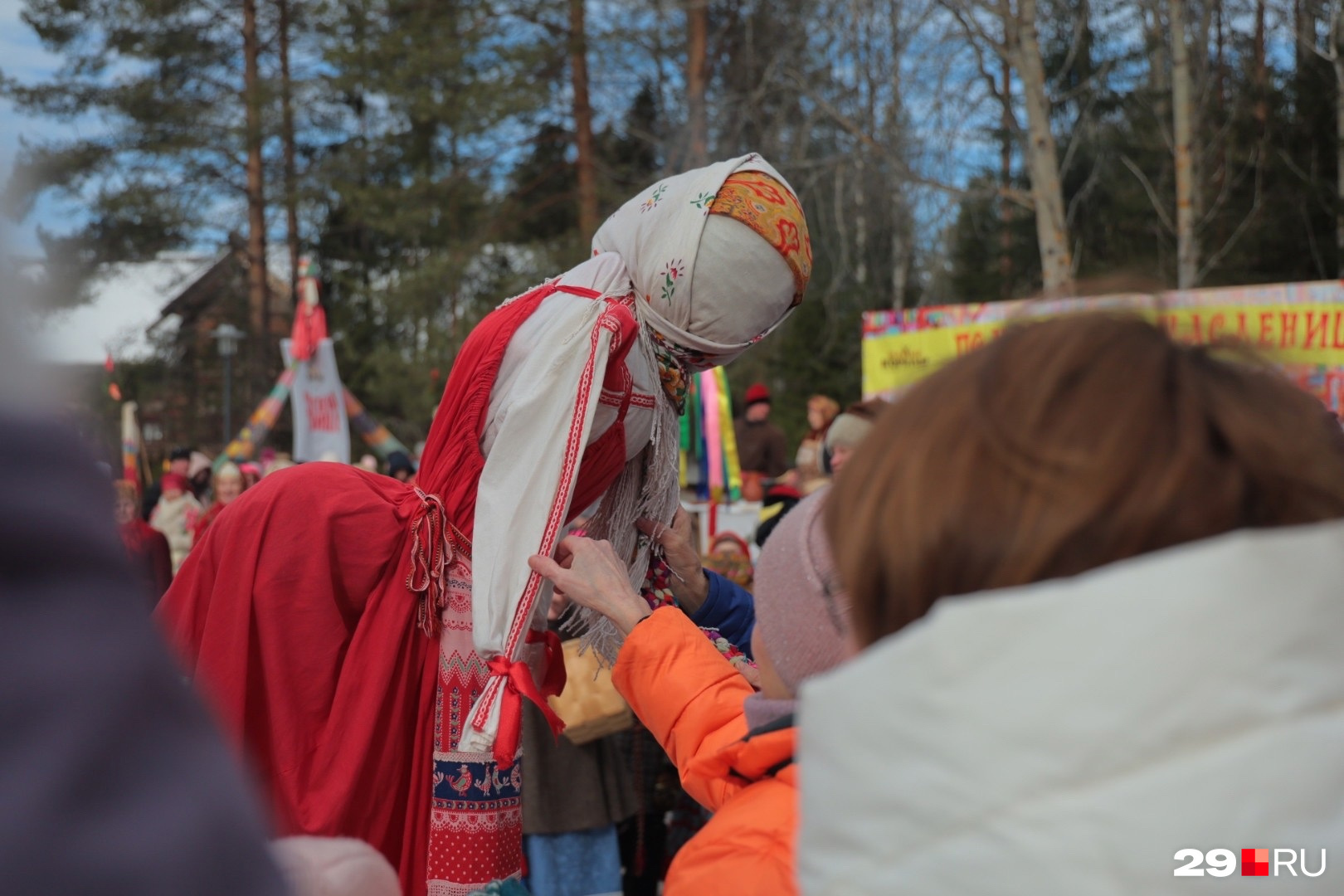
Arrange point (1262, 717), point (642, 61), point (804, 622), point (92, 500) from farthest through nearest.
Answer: point (642, 61) < point (804, 622) < point (1262, 717) < point (92, 500)

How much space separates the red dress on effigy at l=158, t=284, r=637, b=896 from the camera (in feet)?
6.80

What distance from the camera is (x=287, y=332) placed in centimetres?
2312

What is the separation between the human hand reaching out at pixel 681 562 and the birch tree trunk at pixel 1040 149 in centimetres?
791

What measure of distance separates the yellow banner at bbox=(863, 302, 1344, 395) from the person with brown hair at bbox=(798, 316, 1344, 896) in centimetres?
14

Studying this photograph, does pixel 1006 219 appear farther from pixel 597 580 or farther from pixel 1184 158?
pixel 597 580

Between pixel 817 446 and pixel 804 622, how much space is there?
609 centimetres

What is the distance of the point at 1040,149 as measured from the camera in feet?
33.3

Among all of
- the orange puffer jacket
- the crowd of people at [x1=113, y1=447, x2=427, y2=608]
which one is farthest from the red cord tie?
the crowd of people at [x1=113, y1=447, x2=427, y2=608]

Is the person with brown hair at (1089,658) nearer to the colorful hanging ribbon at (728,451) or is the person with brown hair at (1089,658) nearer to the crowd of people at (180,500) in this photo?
the crowd of people at (180,500)

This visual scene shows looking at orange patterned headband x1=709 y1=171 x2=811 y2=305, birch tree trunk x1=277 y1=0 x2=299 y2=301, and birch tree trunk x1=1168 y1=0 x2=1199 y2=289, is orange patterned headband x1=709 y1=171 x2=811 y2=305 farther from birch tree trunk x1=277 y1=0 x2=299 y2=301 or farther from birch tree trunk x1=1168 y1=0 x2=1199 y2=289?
birch tree trunk x1=277 y1=0 x2=299 y2=301

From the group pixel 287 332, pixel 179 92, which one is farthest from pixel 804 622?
pixel 287 332

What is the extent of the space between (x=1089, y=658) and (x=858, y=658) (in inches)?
7.0

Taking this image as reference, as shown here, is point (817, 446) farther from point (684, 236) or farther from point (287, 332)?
point (287, 332)

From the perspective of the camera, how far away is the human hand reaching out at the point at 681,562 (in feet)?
8.13
